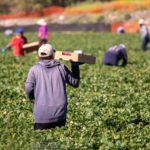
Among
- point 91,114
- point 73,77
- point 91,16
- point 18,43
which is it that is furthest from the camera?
point 91,16

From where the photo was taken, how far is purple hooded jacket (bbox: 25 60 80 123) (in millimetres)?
8133

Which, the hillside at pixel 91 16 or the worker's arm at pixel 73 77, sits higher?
the hillside at pixel 91 16

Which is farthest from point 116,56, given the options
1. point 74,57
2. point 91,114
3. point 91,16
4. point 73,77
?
point 91,16

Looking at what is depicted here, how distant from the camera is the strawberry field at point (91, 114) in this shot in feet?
26.3

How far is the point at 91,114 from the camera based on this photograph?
10289 mm

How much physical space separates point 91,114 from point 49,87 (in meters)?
2.31

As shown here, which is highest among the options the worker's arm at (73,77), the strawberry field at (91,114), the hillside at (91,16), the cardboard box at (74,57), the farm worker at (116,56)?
the hillside at (91,16)

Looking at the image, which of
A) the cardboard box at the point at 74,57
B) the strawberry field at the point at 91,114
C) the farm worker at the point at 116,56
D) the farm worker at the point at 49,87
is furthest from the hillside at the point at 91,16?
the farm worker at the point at 49,87

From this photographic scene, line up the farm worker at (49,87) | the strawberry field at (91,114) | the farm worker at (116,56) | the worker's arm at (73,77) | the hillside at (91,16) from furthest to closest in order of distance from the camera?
1. the hillside at (91,16)
2. the farm worker at (116,56)
3. the worker's arm at (73,77)
4. the farm worker at (49,87)
5. the strawberry field at (91,114)

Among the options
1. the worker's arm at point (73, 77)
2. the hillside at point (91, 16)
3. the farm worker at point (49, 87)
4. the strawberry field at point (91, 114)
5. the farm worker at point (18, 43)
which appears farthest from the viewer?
the hillside at point (91, 16)

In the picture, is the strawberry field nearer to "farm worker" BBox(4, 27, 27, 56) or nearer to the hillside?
"farm worker" BBox(4, 27, 27, 56)

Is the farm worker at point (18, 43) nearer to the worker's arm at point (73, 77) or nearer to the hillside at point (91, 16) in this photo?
the worker's arm at point (73, 77)

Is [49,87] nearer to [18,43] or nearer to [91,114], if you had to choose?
[91,114]

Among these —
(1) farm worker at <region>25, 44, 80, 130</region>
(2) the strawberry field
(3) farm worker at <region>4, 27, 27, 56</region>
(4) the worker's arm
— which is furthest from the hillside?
(1) farm worker at <region>25, 44, 80, 130</region>
